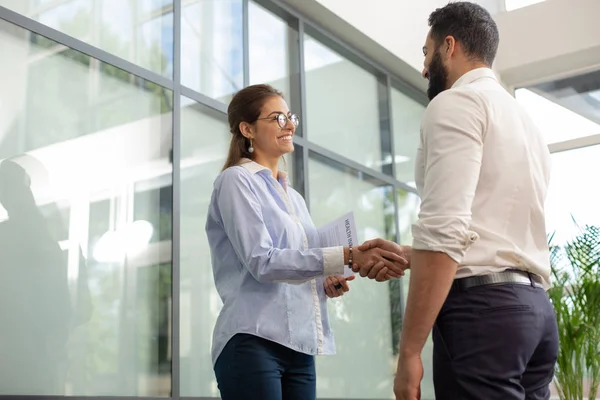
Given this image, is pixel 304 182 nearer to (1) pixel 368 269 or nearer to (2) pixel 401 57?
(2) pixel 401 57

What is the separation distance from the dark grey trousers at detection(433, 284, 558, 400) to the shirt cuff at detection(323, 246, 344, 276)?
52 cm

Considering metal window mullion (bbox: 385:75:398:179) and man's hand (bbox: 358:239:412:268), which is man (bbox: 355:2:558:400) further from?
metal window mullion (bbox: 385:75:398:179)

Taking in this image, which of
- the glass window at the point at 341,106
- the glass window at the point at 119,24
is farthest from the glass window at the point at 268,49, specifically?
the glass window at the point at 119,24

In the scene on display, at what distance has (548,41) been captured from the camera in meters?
6.29

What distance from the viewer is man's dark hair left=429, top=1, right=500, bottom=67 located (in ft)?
5.32

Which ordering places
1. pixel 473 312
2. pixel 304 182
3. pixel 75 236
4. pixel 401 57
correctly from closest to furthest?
pixel 473 312
pixel 75 236
pixel 304 182
pixel 401 57

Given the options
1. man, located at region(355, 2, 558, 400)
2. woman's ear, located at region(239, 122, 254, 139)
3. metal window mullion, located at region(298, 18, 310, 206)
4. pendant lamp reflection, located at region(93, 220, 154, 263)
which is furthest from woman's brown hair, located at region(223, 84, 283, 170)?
metal window mullion, located at region(298, 18, 310, 206)

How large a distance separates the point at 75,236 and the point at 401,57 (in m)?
3.20

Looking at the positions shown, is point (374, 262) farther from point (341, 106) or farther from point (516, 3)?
point (516, 3)

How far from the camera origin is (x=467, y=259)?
4.55ft

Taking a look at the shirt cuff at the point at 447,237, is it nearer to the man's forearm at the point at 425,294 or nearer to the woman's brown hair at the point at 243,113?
the man's forearm at the point at 425,294

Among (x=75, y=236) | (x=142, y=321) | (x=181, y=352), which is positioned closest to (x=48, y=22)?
(x=75, y=236)

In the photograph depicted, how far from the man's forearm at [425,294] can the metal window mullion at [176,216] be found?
1.97 meters

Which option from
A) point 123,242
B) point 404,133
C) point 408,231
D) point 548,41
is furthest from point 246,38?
point 548,41
